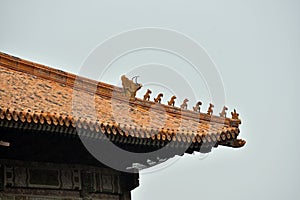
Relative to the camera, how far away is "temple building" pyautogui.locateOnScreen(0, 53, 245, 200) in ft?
35.0

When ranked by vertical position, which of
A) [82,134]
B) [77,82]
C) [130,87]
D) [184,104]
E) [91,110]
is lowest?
[82,134]

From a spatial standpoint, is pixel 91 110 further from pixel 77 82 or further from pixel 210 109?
pixel 210 109

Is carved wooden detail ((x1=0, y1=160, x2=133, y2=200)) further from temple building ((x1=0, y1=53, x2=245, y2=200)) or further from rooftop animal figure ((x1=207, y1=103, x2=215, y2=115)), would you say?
rooftop animal figure ((x1=207, y1=103, x2=215, y2=115))

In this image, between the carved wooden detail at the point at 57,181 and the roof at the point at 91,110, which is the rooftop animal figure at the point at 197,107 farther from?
the carved wooden detail at the point at 57,181

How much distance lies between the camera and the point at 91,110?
12.1 metres

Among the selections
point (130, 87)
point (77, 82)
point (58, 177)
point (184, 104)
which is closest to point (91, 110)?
point (58, 177)

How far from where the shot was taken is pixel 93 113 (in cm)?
1186

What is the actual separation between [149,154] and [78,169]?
1.40 m

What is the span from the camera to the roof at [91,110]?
10559 mm

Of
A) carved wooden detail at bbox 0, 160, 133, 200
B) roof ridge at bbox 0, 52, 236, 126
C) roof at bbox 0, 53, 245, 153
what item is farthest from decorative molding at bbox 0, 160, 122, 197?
roof ridge at bbox 0, 52, 236, 126

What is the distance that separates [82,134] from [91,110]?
1.43 m

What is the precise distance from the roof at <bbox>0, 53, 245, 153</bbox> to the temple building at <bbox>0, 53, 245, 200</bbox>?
16 millimetres

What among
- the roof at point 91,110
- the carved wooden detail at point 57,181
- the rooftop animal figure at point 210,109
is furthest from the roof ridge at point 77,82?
the carved wooden detail at point 57,181

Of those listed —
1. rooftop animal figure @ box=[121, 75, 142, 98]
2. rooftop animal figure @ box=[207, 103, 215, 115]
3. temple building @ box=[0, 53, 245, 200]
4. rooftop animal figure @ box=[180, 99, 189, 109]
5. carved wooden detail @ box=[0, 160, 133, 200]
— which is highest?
rooftop animal figure @ box=[121, 75, 142, 98]
